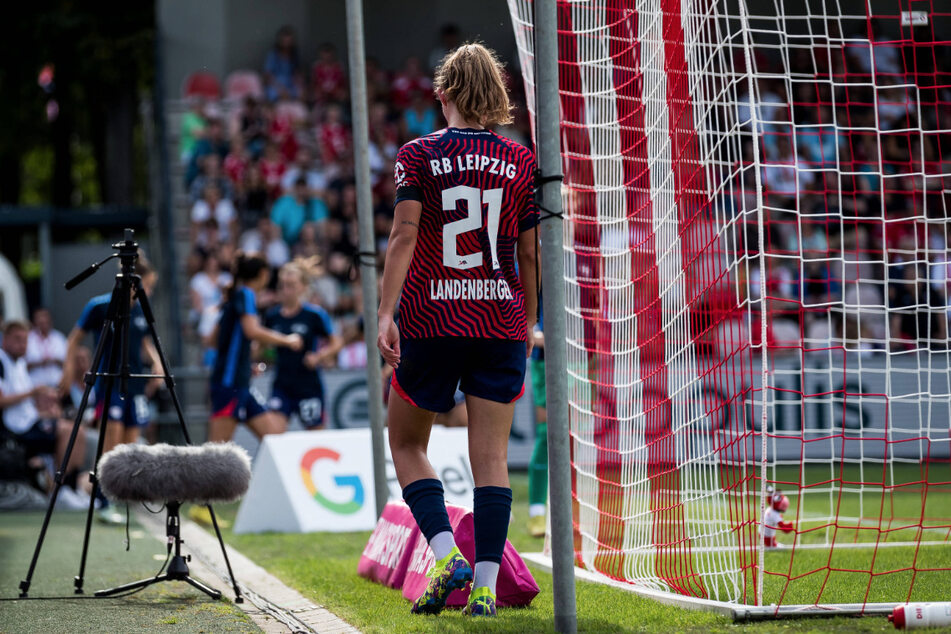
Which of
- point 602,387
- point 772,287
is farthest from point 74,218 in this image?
point 602,387

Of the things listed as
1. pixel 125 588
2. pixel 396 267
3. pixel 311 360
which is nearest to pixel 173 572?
pixel 125 588

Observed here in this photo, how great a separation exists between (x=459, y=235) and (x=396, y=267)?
0.90 feet

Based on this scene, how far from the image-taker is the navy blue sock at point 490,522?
14.4ft

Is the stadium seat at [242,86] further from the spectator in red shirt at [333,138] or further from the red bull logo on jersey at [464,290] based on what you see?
the red bull logo on jersey at [464,290]

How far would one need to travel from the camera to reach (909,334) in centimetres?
1495

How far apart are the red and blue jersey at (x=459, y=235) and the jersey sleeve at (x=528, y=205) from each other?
0.05 m

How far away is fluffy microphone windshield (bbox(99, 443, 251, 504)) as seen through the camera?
5.32m

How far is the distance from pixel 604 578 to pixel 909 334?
421 inches

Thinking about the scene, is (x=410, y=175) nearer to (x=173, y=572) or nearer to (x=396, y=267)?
(x=396, y=267)

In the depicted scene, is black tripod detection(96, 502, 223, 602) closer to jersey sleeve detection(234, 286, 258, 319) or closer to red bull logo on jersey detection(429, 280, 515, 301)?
red bull logo on jersey detection(429, 280, 515, 301)

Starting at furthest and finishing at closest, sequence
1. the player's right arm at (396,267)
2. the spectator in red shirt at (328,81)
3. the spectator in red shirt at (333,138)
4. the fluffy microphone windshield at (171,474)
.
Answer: the spectator in red shirt at (328,81) → the spectator in red shirt at (333,138) → the fluffy microphone windshield at (171,474) → the player's right arm at (396,267)

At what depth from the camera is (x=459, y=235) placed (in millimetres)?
4430

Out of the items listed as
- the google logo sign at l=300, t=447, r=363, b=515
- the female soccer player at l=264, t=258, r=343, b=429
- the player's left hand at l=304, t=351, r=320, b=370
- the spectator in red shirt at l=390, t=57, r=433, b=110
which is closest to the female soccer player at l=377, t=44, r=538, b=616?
the google logo sign at l=300, t=447, r=363, b=515

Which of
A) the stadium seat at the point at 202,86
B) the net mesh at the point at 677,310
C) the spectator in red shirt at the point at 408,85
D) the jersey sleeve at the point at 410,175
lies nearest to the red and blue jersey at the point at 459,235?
the jersey sleeve at the point at 410,175
